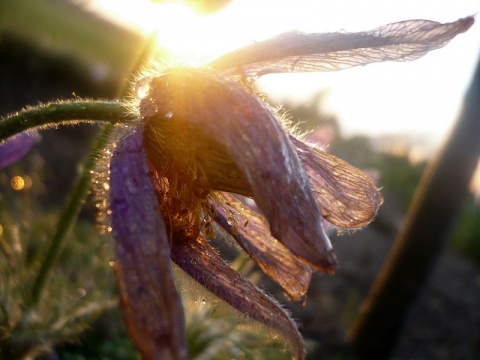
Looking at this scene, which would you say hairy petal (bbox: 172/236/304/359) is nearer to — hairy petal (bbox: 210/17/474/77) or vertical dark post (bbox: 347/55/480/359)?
hairy petal (bbox: 210/17/474/77)

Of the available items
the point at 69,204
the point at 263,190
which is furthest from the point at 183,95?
the point at 69,204

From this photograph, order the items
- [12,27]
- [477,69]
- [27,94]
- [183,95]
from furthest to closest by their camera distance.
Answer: [12,27] < [27,94] < [477,69] < [183,95]

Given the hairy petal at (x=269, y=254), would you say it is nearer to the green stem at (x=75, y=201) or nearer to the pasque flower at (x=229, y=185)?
the pasque flower at (x=229, y=185)

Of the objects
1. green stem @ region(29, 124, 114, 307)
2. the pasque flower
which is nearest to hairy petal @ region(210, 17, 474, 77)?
the pasque flower

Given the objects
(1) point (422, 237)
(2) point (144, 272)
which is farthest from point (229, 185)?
(1) point (422, 237)

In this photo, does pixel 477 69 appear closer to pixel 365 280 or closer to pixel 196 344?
pixel 196 344

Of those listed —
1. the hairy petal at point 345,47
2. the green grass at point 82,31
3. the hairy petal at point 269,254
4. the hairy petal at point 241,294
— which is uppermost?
the hairy petal at point 345,47

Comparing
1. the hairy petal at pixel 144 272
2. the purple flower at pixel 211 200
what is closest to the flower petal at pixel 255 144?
the purple flower at pixel 211 200
